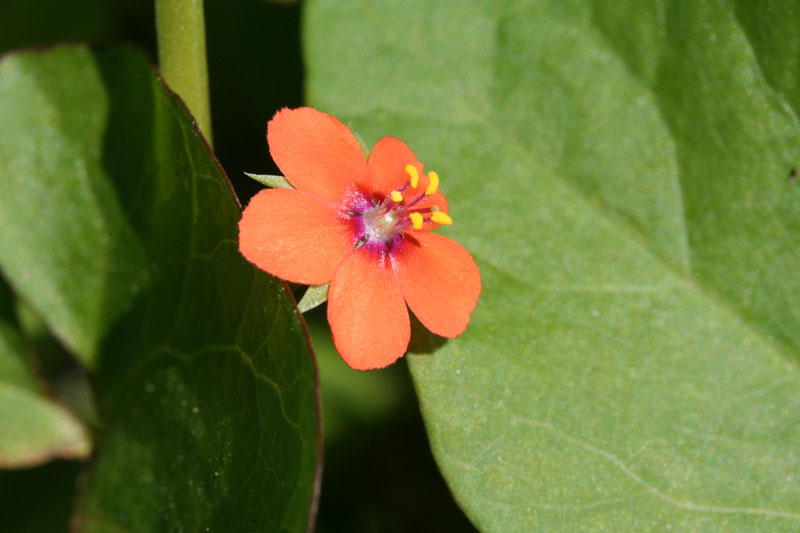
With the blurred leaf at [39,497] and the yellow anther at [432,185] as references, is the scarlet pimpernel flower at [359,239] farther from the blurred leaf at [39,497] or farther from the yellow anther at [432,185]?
the blurred leaf at [39,497]

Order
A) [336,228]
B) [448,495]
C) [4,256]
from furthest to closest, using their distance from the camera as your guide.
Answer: [448,495], [4,256], [336,228]

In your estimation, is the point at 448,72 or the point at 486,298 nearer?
the point at 486,298

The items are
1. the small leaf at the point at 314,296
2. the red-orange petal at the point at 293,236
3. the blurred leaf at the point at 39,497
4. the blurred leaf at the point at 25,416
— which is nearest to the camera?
the red-orange petal at the point at 293,236

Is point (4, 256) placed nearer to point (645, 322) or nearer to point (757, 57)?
point (645, 322)

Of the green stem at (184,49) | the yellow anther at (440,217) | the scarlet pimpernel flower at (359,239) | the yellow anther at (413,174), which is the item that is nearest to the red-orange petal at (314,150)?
the scarlet pimpernel flower at (359,239)

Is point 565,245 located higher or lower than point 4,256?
higher

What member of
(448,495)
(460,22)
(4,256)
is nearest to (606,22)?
(460,22)

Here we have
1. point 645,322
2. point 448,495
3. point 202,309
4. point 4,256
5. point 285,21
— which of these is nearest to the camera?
point 202,309
